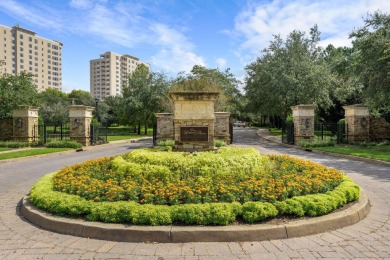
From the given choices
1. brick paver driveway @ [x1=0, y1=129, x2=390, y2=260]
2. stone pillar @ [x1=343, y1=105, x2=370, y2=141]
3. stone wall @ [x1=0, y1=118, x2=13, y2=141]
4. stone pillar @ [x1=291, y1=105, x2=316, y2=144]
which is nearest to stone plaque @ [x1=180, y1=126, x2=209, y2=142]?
brick paver driveway @ [x1=0, y1=129, x2=390, y2=260]

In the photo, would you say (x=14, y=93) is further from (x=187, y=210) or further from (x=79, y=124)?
(x=187, y=210)

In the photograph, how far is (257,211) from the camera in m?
4.75

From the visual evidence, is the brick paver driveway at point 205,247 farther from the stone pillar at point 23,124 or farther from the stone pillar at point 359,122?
the stone pillar at point 23,124

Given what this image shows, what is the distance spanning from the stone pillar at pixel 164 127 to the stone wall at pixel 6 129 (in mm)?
11333

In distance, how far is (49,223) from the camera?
195 inches

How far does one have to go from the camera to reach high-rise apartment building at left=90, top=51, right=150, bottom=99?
13612cm

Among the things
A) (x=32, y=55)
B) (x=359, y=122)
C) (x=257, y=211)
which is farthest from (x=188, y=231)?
(x=32, y=55)

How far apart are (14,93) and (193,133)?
68.8ft

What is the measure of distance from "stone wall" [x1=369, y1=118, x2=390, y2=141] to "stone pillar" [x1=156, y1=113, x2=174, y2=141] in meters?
14.6

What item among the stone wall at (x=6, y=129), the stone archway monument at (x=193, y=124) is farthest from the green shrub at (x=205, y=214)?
the stone wall at (x=6, y=129)

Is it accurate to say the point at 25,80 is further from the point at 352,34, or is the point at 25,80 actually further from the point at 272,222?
the point at 272,222

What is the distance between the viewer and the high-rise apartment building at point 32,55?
10112 cm

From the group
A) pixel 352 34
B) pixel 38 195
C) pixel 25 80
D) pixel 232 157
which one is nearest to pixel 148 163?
pixel 232 157

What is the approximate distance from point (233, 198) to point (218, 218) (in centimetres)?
72
